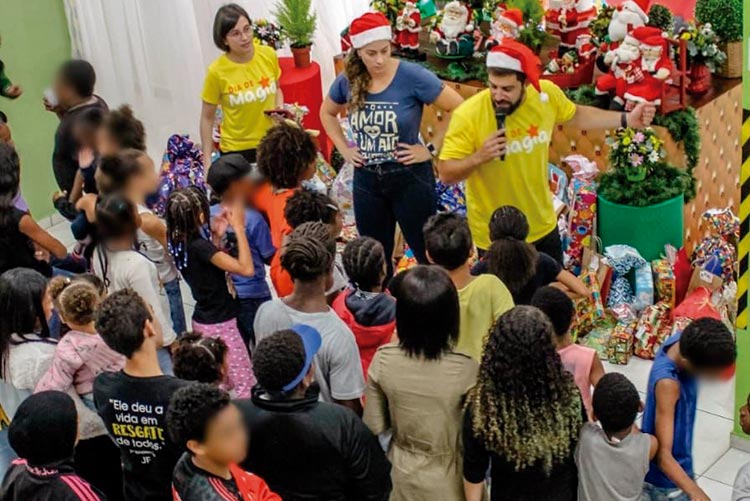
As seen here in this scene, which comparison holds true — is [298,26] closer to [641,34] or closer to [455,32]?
[455,32]

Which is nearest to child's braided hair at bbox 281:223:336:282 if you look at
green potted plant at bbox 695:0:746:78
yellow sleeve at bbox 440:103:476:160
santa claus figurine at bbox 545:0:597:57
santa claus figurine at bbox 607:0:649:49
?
yellow sleeve at bbox 440:103:476:160

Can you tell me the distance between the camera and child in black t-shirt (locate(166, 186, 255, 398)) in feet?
13.4

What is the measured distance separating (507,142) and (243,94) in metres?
1.87

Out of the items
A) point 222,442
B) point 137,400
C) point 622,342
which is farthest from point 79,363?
point 622,342

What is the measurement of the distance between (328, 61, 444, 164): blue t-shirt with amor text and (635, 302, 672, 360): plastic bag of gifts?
4.68ft

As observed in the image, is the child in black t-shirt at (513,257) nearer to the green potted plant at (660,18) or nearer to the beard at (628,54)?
the beard at (628,54)

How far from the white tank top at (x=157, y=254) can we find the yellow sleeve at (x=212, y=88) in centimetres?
119

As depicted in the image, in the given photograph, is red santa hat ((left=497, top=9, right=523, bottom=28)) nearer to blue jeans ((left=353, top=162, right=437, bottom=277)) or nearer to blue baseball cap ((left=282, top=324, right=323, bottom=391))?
blue jeans ((left=353, top=162, right=437, bottom=277))

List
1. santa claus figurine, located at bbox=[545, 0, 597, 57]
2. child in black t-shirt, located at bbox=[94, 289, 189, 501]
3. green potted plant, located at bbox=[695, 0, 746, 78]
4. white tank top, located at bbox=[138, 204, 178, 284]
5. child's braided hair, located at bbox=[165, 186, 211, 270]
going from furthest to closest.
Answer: santa claus figurine, located at bbox=[545, 0, 597, 57]
green potted plant, located at bbox=[695, 0, 746, 78]
white tank top, located at bbox=[138, 204, 178, 284]
child's braided hair, located at bbox=[165, 186, 211, 270]
child in black t-shirt, located at bbox=[94, 289, 189, 501]

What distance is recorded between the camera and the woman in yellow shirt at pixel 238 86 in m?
5.59

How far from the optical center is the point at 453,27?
20.3ft

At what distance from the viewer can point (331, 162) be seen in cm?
685

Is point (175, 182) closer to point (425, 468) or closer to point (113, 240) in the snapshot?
point (113, 240)

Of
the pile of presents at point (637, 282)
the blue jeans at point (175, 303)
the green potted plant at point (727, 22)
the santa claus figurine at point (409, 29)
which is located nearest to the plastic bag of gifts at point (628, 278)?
the pile of presents at point (637, 282)
